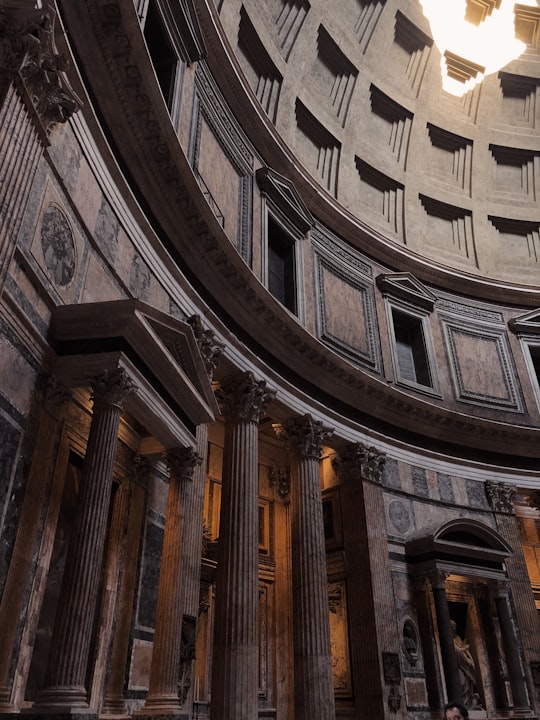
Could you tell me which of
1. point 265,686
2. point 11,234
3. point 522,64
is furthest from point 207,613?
point 522,64

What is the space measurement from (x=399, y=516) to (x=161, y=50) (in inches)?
452

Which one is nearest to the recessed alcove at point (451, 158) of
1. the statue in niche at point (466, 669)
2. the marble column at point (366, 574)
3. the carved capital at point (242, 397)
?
the marble column at point (366, 574)

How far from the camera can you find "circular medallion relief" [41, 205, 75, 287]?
272 inches

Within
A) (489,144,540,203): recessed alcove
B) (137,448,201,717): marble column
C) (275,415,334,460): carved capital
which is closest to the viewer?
(137,448,201,717): marble column

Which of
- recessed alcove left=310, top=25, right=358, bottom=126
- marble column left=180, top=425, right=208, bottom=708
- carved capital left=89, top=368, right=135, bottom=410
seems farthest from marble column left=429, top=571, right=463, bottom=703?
recessed alcove left=310, top=25, right=358, bottom=126

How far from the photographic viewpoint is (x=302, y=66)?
57.6 ft

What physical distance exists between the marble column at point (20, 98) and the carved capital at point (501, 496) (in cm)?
1422

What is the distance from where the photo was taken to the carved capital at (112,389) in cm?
643

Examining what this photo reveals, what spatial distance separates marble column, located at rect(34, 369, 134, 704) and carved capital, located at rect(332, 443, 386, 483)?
835cm

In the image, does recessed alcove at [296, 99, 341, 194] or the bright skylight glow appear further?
the bright skylight glow

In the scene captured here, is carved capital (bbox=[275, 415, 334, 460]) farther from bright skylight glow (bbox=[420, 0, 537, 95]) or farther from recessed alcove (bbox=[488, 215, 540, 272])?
bright skylight glow (bbox=[420, 0, 537, 95])

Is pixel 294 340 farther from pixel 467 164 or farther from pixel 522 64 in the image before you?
pixel 522 64

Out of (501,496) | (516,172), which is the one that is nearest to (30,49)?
(501,496)

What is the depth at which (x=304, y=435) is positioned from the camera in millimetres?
12617
